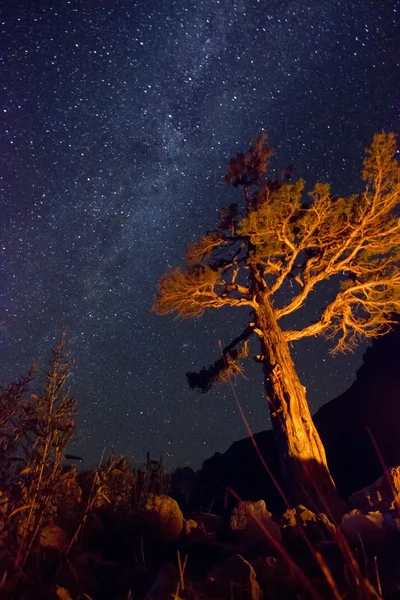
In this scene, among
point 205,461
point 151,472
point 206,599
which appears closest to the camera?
point 206,599

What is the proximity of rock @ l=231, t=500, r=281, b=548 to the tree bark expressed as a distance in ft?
7.92

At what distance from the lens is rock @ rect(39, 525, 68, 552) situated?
4387mm

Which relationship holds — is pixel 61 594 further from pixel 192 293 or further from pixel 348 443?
pixel 348 443

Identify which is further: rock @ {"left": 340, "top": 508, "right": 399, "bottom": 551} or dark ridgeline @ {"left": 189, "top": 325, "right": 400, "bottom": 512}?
dark ridgeline @ {"left": 189, "top": 325, "right": 400, "bottom": 512}

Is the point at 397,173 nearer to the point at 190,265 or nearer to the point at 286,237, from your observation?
the point at 286,237

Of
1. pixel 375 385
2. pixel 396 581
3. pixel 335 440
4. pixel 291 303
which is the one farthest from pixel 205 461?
pixel 396 581

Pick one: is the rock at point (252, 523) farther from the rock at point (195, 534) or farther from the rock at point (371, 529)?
the rock at point (371, 529)

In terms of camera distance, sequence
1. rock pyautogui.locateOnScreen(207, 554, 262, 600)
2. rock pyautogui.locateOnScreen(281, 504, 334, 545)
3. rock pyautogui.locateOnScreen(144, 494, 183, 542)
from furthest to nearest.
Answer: rock pyautogui.locateOnScreen(144, 494, 183, 542)
rock pyautogui.locateOnScreen(281, 504, 334, 545)
rock pyautogui.locateOnScreen(207, 554, 262, 600)

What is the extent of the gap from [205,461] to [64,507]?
79.4 ft

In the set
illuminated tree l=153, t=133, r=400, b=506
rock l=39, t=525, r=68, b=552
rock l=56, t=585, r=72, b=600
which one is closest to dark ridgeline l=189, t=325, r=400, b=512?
illuminated tree l=153, t=133, r=400, b=506

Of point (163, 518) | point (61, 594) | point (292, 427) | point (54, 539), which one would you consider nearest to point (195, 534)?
point (163, 518)

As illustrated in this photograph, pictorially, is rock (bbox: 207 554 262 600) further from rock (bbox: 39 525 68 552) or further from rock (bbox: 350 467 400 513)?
rock (bbox: 350 467 400 513)

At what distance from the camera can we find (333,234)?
11016mm

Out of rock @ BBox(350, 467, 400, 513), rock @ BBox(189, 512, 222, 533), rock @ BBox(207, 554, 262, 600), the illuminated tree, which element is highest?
the illuminated tree
